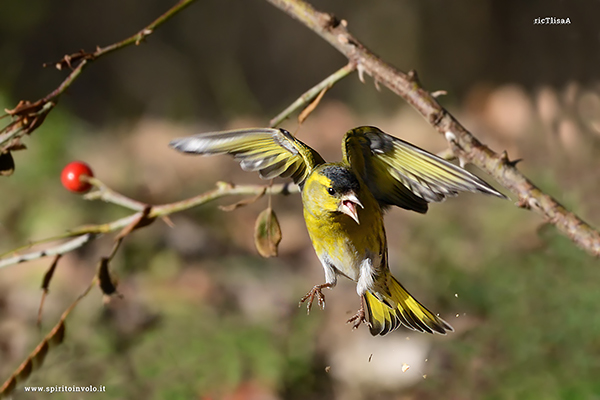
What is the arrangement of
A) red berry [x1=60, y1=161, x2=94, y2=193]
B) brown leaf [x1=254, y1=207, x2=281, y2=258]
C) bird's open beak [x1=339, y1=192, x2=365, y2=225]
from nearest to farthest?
bird's open beak [x1=339, y1=192, x2=365, y2=225] → brown leaf [x1=254, y1=207, x2=281, y2=258] → red berry [x1=60, y1=161, x2=94, y2=193]

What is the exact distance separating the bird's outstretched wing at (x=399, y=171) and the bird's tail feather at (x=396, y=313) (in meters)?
0.07

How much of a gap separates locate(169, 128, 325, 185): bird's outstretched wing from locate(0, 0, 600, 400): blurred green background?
717 millimetres

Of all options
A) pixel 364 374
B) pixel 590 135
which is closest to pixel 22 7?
pixel 364 374

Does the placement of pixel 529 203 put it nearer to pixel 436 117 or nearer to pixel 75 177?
pixel 436 117

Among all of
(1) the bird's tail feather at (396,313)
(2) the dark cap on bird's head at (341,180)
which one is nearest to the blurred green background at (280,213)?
(1) the bird's tail feather at (396,313)

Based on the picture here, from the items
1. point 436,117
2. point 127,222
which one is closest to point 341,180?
point 436,117

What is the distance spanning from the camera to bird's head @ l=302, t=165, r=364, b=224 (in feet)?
1.17

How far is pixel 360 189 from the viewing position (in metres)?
0.38

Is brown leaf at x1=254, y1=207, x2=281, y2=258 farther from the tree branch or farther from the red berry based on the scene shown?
the red berry

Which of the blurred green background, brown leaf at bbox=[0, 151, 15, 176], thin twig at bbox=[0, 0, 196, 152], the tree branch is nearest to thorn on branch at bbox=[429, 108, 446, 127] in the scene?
the tree branch

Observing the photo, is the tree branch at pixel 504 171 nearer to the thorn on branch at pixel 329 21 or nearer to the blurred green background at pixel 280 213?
the thorn on branch at pixel 329 21

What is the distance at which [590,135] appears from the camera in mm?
1739

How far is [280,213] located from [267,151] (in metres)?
1.75

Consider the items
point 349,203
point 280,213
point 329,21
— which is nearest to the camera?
point 349,203
